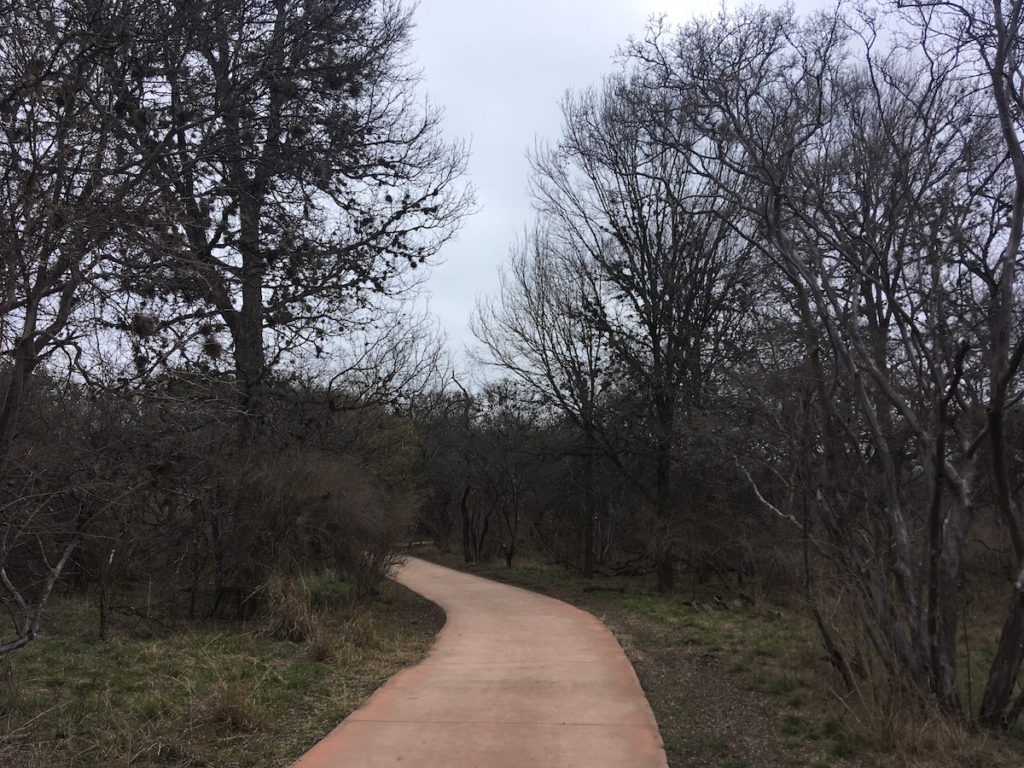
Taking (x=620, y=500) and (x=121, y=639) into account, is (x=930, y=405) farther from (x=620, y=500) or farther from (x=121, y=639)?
(x=620, y=500)

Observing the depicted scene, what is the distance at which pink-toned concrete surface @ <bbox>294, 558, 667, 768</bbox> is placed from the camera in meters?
5.18

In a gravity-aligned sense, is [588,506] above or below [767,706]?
above

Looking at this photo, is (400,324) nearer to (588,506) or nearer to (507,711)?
(588,506)

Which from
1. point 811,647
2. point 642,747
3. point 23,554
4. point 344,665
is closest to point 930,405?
point 811,647

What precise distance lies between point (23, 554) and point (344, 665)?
122 inches

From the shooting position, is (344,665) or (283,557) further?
(283,557)

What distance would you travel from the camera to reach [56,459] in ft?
20.2

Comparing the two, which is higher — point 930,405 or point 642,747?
point 930,405

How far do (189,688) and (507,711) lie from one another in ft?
7.76

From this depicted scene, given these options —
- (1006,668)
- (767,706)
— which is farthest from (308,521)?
(1006,668)

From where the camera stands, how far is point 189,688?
20.4 ft

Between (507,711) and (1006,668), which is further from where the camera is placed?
(507,711)

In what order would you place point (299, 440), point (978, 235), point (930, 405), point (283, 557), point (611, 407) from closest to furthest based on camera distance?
point (930, 405) < point (978, 235) < point (283, 557) < point (299, 440) < point (611, 407)

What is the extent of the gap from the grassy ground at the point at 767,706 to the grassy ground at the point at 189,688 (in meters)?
2.53
